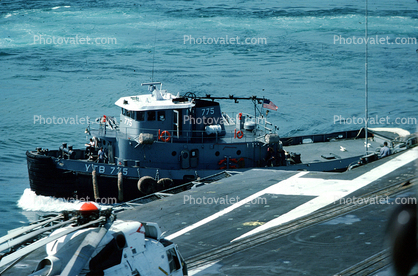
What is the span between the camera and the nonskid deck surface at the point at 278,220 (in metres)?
12.9

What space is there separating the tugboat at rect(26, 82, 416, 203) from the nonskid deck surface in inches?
122

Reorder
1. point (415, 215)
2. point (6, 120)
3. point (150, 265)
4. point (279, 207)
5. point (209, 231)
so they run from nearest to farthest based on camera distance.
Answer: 1. point (415, 215)
2. point (150, 265)
3. point (209, 231)
4. point (279, 207)
5. point (6, 120)

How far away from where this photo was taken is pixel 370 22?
81.6m

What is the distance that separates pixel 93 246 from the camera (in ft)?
25.5

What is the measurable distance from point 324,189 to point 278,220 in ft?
13.3

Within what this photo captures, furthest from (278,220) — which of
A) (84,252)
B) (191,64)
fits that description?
(191,64)

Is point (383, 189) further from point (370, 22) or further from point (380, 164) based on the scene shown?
point (370, 22)

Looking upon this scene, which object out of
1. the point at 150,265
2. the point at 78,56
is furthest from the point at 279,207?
the point at 78,56

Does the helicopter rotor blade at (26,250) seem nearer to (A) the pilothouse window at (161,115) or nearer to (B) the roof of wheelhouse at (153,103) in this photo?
(B) the roof of wheelhouse at (153,103)

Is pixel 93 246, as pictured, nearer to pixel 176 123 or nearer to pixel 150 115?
pixel 150 115

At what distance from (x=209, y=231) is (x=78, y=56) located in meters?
52.9

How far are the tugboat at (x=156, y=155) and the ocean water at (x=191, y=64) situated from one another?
222 centimetres

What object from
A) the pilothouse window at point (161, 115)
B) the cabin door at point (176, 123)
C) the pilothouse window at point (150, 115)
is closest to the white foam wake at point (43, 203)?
the pilothouse window at point (150, 115)

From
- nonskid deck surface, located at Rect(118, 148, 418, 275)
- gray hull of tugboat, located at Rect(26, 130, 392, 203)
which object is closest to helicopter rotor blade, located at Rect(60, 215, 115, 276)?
nonskid deck surface, located at Rect(118, 148, 418, 275)
